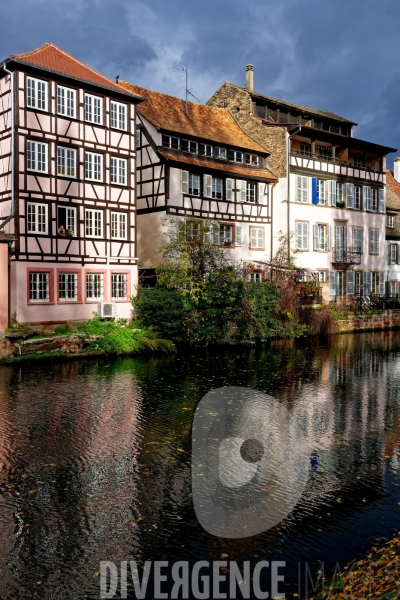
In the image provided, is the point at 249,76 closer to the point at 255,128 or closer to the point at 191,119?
the point at 255,128

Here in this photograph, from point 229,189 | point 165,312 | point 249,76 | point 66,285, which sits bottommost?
point 165,312

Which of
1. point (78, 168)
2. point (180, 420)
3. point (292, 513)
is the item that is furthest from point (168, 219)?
point (292, 513)

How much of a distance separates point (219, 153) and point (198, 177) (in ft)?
9.42

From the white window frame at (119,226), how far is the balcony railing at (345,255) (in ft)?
58.8

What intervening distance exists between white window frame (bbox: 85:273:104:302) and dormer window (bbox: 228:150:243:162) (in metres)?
12.9

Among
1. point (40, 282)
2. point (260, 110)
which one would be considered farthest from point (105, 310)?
point (260, 110)

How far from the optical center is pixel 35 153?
84.4 feet

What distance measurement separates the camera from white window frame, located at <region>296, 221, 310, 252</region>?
130 ft

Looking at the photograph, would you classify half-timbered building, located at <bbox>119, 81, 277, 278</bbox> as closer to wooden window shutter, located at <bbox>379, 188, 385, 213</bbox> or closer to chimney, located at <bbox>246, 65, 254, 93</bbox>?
chimney, located at <bbox>246, 65, 254, 93</bbox>

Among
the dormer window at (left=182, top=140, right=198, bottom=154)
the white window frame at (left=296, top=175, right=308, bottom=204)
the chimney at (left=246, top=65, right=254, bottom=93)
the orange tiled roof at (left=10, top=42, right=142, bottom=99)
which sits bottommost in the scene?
the white window frame at (left=296, top=175, right=308, bottom=204)

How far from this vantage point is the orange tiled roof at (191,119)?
110 feet

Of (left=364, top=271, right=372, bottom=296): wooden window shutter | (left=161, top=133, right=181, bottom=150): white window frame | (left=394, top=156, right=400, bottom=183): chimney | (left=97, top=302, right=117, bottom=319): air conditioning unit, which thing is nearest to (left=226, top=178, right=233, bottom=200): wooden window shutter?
(left=161, top=133, right=181, bottom=150): white window frame

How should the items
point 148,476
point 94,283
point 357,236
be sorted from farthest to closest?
point 357,236, point 94,283, point 148,476

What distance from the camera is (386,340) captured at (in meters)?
31.8
